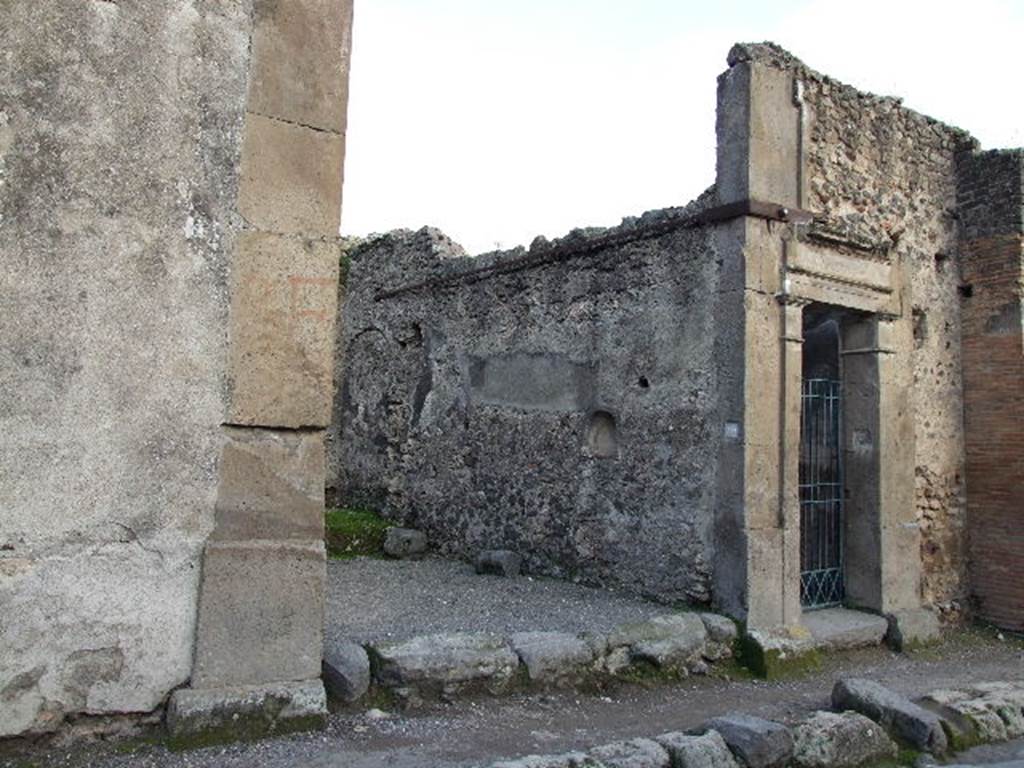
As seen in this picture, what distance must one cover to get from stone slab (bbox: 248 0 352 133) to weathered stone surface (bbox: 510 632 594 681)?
300 centimetres

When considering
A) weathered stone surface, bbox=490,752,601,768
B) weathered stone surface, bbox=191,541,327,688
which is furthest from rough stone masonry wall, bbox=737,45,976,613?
weathered stone surface, bbox=191,541,327,688

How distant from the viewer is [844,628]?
6.52m

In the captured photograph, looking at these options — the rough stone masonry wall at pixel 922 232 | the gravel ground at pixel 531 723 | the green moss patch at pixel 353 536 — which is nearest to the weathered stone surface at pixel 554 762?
the gravel ground at pixel 531 723

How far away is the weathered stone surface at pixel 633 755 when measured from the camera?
12.2 ft

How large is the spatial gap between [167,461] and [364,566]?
4.92 m

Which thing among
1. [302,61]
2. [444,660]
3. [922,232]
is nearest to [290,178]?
[302,61]

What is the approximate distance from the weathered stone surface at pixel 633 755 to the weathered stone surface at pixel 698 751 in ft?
0.14

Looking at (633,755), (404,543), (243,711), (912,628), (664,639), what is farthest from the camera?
(404,543)

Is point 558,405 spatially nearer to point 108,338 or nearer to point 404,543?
point 404,543

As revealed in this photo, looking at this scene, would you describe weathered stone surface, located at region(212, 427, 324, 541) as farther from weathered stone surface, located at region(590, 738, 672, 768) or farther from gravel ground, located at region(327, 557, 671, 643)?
weathered stone surface, located at region(590, 738, 672, 768)

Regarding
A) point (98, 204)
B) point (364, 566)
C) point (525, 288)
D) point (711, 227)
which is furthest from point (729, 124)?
point (364, 566)

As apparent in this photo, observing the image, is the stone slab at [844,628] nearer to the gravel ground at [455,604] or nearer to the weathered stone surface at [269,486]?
the gravel ground at [455,604]

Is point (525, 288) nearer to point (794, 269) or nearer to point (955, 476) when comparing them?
point (794, 269)

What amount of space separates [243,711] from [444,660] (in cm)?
127
